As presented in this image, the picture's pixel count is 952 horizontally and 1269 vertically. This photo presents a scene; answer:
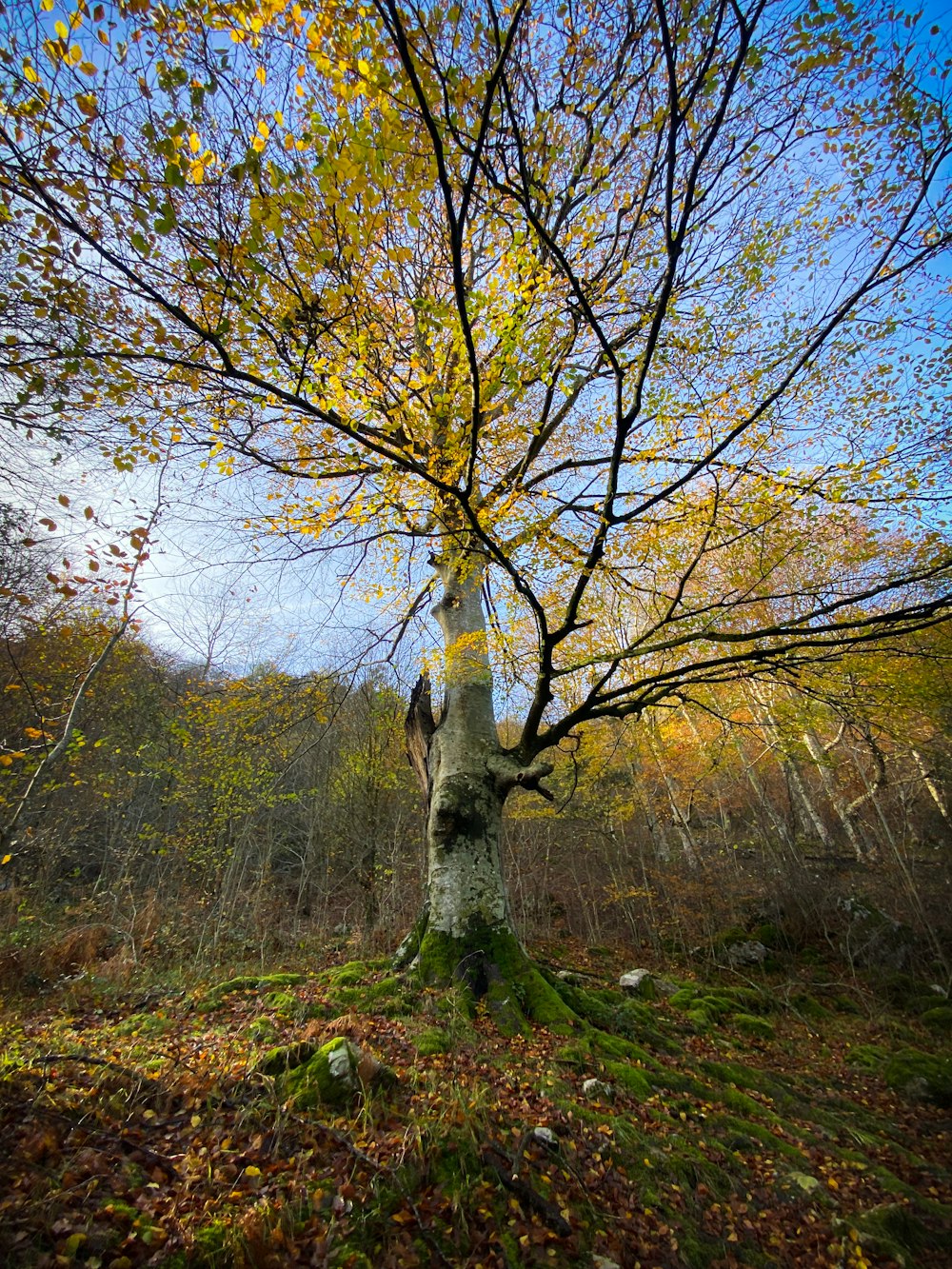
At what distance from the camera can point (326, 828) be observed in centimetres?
1236

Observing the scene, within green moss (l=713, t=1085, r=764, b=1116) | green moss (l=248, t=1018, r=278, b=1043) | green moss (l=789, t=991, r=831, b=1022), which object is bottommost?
green moss (l=789, t=991, r=831, b=1022)

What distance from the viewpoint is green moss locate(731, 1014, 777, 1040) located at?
17.9 feet

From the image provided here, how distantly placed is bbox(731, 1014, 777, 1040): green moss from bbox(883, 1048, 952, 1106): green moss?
1.01 meters

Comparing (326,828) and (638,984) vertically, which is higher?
(326,828)

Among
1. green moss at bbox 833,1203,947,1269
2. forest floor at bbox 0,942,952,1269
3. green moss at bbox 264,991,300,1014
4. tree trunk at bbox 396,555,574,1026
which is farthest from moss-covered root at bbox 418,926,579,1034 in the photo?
green moss at bbox 833,1203,947,1269

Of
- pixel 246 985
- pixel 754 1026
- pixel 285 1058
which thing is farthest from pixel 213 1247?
pixel 754 1026

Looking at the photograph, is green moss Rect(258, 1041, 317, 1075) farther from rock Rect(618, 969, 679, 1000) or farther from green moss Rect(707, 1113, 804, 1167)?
rock Rect(618, 969, 679, 1000)

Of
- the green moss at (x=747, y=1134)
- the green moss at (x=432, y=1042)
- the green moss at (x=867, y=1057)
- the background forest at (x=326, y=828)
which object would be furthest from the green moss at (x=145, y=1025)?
the green moss at (x=867, y=1057)

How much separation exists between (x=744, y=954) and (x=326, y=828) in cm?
945

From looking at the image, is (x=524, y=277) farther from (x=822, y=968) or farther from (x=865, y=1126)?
(x=822, y=968)

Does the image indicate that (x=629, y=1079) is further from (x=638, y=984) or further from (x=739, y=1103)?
(x=638, y=984)

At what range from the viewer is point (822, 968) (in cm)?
794

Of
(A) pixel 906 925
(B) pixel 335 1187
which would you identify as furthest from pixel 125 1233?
(A) pixel 906 925

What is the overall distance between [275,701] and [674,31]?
593 centimetres
